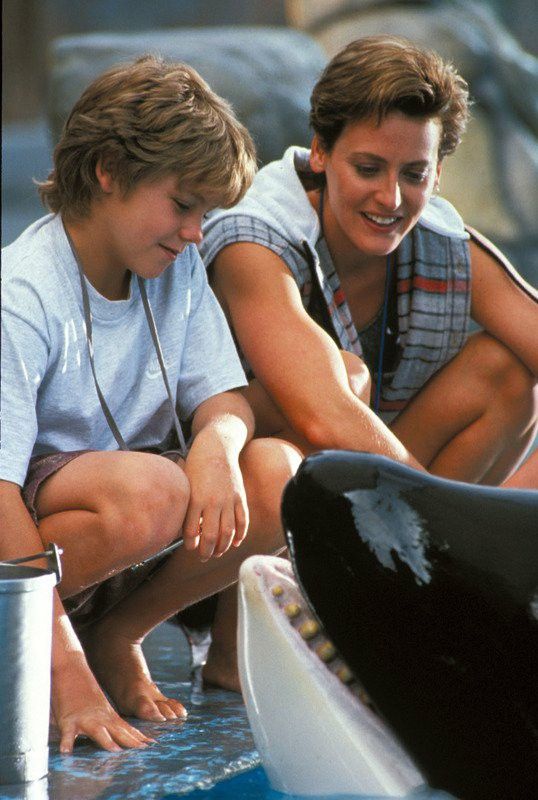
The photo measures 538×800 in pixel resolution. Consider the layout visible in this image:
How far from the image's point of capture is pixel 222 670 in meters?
2.72

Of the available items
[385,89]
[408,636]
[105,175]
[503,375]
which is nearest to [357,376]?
[503,375]

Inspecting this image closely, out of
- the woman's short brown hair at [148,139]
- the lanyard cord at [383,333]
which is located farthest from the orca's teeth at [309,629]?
the lanyard cord at [383,333]

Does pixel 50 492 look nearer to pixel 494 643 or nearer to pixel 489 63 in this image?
pixel 494 643

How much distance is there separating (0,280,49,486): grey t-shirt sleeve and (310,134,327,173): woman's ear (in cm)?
98

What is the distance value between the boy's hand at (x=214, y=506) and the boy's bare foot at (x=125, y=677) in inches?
12.0

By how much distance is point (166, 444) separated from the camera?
272cm

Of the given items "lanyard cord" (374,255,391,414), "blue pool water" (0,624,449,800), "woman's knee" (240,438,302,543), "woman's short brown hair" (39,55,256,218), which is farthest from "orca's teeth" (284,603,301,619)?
"lanyard cord" (374,255,391,414)

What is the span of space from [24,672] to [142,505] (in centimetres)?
47

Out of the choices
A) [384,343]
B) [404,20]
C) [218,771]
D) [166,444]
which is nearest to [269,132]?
[404,20]

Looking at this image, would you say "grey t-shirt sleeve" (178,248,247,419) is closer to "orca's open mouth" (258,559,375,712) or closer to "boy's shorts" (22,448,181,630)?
"boy's shorts" (22,448,181,630)

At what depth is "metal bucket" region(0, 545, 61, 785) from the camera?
6.23 ft

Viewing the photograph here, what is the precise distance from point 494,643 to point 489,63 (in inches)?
323

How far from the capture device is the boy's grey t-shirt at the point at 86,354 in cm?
234

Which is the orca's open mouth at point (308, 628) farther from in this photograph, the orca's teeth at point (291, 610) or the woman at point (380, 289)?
the woman at point (380, 289)
